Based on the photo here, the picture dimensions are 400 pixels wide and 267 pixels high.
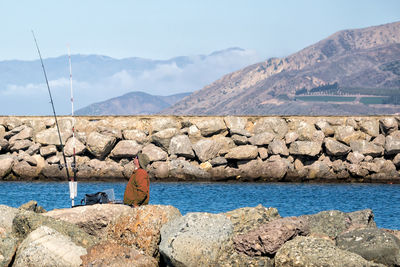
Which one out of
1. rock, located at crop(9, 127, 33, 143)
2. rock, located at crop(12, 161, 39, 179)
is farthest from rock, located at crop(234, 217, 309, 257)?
rock, located at crop(9, 127, 33, 143)

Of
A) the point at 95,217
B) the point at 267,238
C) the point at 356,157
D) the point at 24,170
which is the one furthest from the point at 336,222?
the point at 24,170

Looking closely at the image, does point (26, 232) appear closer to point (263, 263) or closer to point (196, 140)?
point (263, 263)

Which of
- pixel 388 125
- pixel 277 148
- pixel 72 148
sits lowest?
pixel 277 148

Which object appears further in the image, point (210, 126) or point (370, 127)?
point (370, 127)

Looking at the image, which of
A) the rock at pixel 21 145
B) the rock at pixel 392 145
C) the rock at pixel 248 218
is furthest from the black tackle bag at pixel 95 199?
the rock at pixel 392 145

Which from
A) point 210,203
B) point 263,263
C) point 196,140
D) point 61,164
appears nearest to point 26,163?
point 61,164

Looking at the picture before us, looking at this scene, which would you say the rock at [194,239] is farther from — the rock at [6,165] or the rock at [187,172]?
the rock at [6,165]

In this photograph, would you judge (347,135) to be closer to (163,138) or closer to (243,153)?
(243,153)

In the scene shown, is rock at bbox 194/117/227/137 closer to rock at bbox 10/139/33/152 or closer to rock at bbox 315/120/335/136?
rock at bbox 315/120/335/136

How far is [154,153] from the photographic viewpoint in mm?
35906

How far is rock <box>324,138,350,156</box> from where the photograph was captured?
1426 inches

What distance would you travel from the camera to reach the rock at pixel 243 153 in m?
35.7

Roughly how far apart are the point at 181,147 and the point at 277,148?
5.15 meters

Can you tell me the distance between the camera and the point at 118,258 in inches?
489
